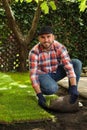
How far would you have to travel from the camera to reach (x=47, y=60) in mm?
6426

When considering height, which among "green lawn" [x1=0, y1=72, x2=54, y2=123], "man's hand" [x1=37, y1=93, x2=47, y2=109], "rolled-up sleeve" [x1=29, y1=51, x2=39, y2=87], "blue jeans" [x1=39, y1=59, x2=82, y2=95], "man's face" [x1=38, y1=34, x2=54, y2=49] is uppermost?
"man's face" [x1=38, y1=34, x2=54, y2=49]

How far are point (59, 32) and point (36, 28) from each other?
2.74ft

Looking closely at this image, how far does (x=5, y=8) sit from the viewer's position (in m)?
10.2

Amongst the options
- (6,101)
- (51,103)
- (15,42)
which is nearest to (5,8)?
(15,42)

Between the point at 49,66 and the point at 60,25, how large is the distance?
5024 millimetres

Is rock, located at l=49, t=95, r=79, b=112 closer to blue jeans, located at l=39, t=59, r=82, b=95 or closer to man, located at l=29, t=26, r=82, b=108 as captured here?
man, located at l=29, t=26, r=82, b=108

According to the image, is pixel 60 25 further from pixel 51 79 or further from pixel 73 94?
pixel 73 94

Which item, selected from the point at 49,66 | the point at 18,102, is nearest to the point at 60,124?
the point at 49,66

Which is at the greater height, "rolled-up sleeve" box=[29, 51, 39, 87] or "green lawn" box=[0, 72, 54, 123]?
"rolled-up sleeve" box=[29, 51, 39, 87]

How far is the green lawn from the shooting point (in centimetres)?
568

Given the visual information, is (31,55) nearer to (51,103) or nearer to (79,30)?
(51,103)

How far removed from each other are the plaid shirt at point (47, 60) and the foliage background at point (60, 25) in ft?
15.4

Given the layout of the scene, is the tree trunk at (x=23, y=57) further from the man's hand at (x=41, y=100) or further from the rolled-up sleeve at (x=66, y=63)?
the man's hand at (x=41, y=100)

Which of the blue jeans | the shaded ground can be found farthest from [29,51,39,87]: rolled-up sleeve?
the shaded ground
